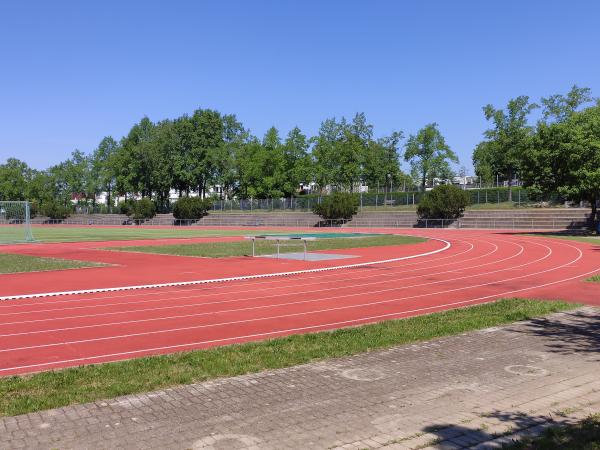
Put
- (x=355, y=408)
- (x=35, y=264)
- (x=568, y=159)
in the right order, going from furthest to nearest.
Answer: (x=568, y=159)
(x=35, y=264)
(x=355, y=408)

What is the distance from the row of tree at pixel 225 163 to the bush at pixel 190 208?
7.74m

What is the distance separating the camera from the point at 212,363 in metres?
7.05

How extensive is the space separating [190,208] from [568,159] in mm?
50904

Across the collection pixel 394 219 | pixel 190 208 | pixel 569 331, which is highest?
pixel 190 208

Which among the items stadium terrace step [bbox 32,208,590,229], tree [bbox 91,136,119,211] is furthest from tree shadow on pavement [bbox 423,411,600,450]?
tree [bbox 91,136,119,211]

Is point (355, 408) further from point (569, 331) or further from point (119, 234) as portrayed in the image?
point (119, 234)

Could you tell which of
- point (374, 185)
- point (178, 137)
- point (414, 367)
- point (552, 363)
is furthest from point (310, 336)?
point (178, 137)

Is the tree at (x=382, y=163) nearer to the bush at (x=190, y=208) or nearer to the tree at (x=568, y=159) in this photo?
the bush at (x=190, y=208)

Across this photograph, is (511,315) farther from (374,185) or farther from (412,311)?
(374,185)

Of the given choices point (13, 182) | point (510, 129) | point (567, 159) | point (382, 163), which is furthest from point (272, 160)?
point (13, 182)

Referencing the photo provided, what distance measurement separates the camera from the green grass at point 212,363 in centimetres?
593

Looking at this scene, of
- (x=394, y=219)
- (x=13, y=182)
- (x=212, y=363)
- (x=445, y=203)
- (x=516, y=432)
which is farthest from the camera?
(x=13, y=182)

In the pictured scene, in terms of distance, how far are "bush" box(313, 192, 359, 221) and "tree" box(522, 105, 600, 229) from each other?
25.0 metres

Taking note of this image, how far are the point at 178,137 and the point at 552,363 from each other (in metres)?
86.3
